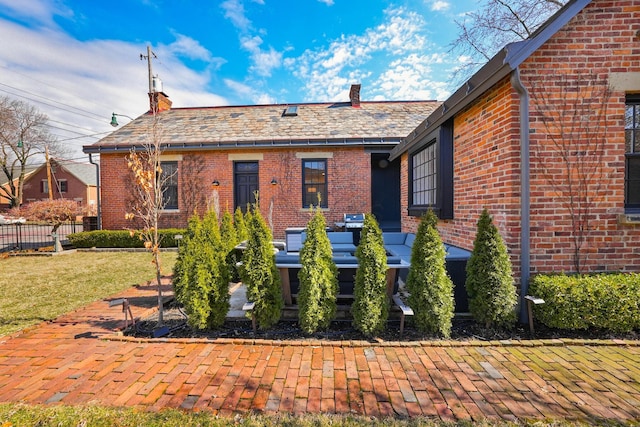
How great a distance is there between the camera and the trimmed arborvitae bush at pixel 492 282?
3.09 meters

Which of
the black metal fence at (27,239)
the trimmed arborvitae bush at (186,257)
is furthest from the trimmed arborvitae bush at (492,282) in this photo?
the black metal fence at (27,239)

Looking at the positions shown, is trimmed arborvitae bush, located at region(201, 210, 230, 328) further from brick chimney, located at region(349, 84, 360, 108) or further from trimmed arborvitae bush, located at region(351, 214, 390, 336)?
brick chimney, located at region(349, 84, 360, 108)

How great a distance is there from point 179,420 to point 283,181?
9328 mm

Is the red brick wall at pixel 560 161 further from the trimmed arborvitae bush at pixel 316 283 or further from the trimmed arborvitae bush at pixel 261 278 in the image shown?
the trimmed arborvitae bush at pixel 261 278

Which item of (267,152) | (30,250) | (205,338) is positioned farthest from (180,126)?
(205,338)

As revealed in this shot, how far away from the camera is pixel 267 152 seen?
1080cm

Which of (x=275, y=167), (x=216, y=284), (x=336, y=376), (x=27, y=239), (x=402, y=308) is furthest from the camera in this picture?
(x=27, y=239)

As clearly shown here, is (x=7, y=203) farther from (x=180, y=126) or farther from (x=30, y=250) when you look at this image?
(x=180, y=126)

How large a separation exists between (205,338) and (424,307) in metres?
2.58

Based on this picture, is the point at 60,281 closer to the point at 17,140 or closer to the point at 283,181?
the point at 283,181

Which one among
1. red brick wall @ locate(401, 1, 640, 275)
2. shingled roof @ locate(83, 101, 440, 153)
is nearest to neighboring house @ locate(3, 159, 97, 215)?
shingled roof @ locate(83, 101, 440, 153)

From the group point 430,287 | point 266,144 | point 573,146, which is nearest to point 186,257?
point 430,287

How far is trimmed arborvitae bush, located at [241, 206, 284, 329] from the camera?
3.28 m

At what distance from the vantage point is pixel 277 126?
11.7 m
